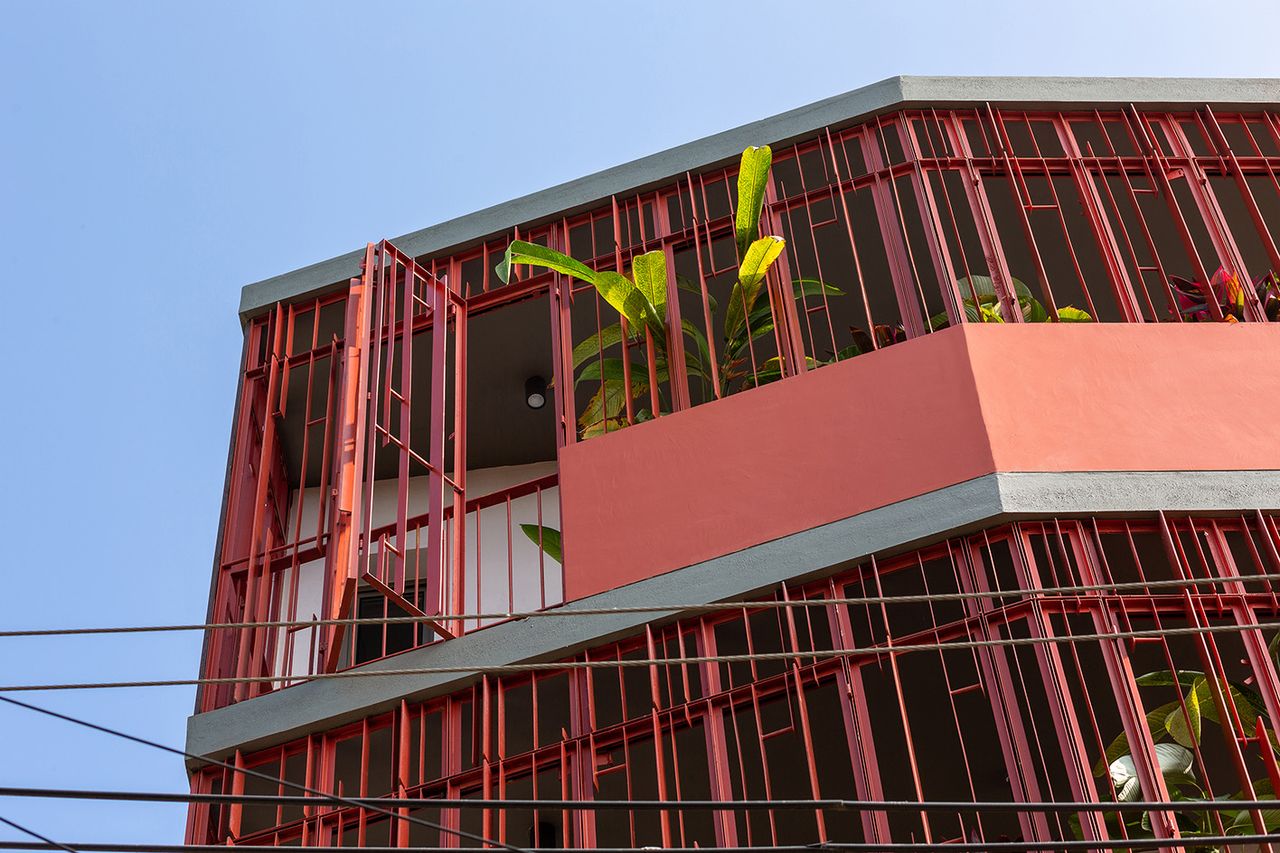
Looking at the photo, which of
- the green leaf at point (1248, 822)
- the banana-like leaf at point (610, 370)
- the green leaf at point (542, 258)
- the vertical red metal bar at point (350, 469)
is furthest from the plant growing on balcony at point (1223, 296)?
the vertical red metal bar at point (350, 469)

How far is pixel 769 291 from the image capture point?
8195 mm

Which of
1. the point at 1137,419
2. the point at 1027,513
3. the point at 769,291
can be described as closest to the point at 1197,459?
the point at 1137,419

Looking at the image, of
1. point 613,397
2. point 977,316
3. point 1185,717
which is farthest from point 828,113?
point 1185,717

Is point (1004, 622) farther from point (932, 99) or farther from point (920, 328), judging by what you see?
point (932, 99)

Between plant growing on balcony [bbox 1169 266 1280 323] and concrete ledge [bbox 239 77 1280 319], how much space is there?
53.8 inches

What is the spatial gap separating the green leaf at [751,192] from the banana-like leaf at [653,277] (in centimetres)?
44

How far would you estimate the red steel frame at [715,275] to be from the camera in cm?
764

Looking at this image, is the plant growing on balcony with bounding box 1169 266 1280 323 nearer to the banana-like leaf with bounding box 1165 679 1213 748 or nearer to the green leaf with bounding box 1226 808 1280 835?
the banana-like leaf with bounding box 1165 679 1213 748

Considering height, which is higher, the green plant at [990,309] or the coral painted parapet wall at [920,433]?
the green plant at [990,309]

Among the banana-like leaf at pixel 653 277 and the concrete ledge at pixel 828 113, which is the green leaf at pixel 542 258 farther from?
the concrete ledge at pixel 828 113

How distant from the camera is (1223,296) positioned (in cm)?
785

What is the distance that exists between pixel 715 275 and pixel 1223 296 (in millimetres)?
2683

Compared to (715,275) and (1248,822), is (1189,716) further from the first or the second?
(715,275)

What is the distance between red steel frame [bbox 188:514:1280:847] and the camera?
6125mm
